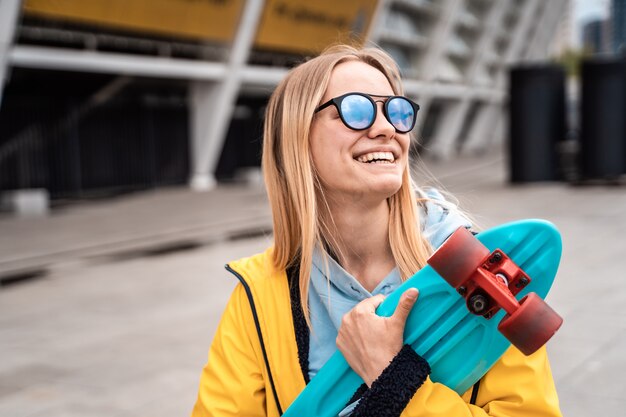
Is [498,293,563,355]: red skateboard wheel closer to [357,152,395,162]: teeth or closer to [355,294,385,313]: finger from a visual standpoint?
A: [355,294,385,313]: finger

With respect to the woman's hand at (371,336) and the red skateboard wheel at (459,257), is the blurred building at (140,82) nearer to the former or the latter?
the woman's hand at (371,336)

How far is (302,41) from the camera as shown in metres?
24.8

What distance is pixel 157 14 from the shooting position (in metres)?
19.0

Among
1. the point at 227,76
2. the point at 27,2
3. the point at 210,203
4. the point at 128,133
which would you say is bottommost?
the point at 210,203

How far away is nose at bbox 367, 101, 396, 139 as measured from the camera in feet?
5.58

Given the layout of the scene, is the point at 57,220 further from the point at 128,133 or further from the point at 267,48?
the point at 267,48

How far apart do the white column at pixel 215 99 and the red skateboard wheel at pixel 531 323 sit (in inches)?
820

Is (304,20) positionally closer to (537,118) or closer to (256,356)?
(537,118)

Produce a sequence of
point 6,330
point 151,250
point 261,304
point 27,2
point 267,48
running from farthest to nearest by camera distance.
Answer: point 267,48 < point 27,2 < point 151,250 < point 6,330 < point 261,304

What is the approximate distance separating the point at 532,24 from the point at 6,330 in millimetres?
52776

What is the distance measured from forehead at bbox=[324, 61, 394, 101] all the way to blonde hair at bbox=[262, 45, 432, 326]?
18 millimetres

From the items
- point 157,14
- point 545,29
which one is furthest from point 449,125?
point 157,14

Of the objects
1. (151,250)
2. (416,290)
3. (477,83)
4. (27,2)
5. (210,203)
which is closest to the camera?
(416,290)

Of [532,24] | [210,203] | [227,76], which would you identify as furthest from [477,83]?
[210,203]
